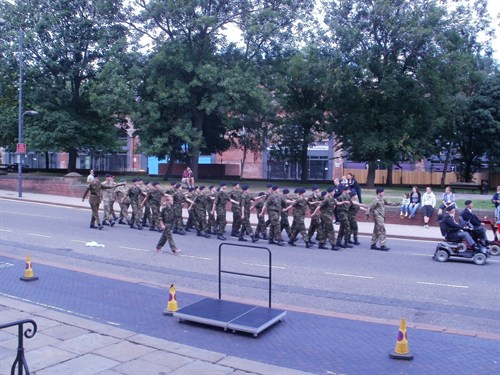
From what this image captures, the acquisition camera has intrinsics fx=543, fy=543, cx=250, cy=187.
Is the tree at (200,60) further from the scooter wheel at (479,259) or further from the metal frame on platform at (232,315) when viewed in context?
the metal frame on platform at (232,315)

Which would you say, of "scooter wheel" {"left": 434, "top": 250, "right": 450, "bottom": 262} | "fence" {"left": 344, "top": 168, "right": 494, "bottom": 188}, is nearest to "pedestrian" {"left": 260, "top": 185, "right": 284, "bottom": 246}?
"scooter wheel" {"left": 434, "top": 250, "right": 450, "bottom": 262}

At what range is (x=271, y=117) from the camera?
41.3 m

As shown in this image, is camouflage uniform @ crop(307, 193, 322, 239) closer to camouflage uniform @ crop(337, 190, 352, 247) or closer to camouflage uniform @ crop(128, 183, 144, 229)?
camouflage uniform @ crop(337, 190, 352, 247)

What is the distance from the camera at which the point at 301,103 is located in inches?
1642

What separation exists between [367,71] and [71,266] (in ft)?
83.9

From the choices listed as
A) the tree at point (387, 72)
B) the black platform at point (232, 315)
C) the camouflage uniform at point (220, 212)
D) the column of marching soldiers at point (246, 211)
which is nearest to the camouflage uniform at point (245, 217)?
the column of marching soldiers at point (246, 211)

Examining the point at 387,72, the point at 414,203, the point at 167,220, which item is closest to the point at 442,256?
the point at 167,220

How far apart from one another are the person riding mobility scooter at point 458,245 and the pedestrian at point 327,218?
122 inches

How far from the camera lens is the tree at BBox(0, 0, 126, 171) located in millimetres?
36625

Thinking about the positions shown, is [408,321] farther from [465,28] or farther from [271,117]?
[271,117]

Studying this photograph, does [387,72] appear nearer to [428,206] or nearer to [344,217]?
[428,206]

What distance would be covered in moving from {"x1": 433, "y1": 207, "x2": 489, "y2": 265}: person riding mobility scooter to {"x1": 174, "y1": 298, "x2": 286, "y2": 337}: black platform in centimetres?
758

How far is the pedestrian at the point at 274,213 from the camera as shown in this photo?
16969mm

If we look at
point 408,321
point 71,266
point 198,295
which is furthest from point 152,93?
point 408,321
